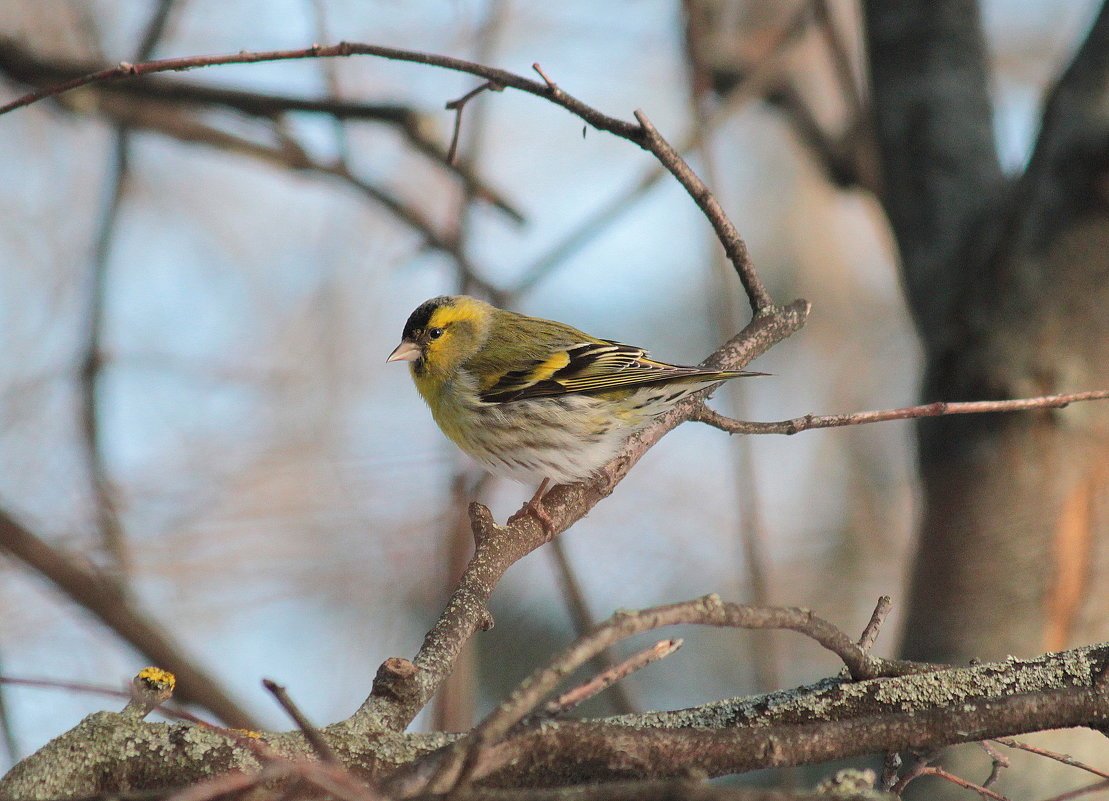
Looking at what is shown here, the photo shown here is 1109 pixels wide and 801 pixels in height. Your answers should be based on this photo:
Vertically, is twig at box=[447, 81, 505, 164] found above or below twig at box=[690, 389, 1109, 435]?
above

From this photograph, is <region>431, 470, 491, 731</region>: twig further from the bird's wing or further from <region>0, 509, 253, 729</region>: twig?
<region>0, 509, 253, 729</region>: twig

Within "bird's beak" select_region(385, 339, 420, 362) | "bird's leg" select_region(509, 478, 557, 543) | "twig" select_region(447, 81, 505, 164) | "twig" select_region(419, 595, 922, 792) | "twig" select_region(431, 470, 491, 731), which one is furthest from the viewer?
"bird's beak" select_region(385, 339, 420, 362)

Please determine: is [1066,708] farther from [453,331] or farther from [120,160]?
[120,160]

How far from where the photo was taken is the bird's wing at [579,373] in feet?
10.8

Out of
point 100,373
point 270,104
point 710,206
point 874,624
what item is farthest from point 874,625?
point 100,373

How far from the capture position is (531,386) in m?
3.58

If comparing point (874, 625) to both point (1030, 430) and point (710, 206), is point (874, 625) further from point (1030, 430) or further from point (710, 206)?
point (1030, 430)

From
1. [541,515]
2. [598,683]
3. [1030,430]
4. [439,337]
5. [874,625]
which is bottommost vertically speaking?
[598,683]

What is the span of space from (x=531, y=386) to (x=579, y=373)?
200 millimetres

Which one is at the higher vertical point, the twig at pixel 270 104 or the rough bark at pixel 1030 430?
the twig at pixel 270 104

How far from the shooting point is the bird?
3148 millimetres

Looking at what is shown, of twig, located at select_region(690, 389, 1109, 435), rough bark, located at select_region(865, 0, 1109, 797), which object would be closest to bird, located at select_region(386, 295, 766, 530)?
twig, located at select_region(690, 389, 1109, 435)

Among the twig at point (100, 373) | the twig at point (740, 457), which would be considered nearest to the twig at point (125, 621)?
the twig at point (100, 373)

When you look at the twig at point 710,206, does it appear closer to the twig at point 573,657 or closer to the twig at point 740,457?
the twig at point 740,457
